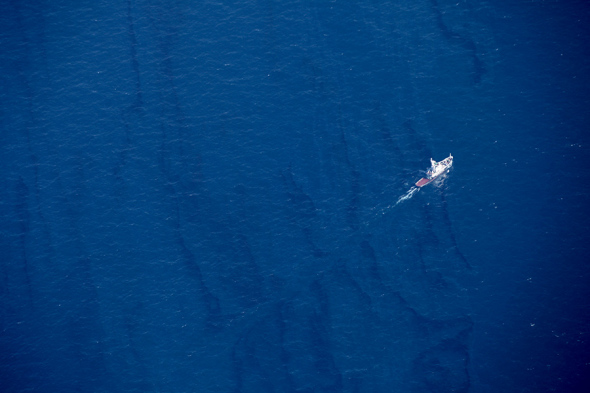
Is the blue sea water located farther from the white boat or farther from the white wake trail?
the white boat

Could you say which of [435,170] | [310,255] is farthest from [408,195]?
[310,255]

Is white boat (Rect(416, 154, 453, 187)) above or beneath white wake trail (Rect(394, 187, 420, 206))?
above

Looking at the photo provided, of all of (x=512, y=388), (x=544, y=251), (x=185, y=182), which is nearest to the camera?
(x=512, y=388)

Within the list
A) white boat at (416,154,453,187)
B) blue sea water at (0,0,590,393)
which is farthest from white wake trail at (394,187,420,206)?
white boat at (416,154,453,187)

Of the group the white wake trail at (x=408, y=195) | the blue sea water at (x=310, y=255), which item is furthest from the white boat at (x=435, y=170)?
the blue sea water at (x=310, y=255)

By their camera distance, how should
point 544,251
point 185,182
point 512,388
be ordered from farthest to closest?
point 185,182 < point 544,251 < point 512,388

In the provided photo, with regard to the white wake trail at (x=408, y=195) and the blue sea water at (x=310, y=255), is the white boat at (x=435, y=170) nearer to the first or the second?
the white wake trail at (x=408, y=195)

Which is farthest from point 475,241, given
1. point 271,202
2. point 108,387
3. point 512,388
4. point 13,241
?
point 13,241

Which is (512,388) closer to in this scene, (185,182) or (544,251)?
(544,251)
